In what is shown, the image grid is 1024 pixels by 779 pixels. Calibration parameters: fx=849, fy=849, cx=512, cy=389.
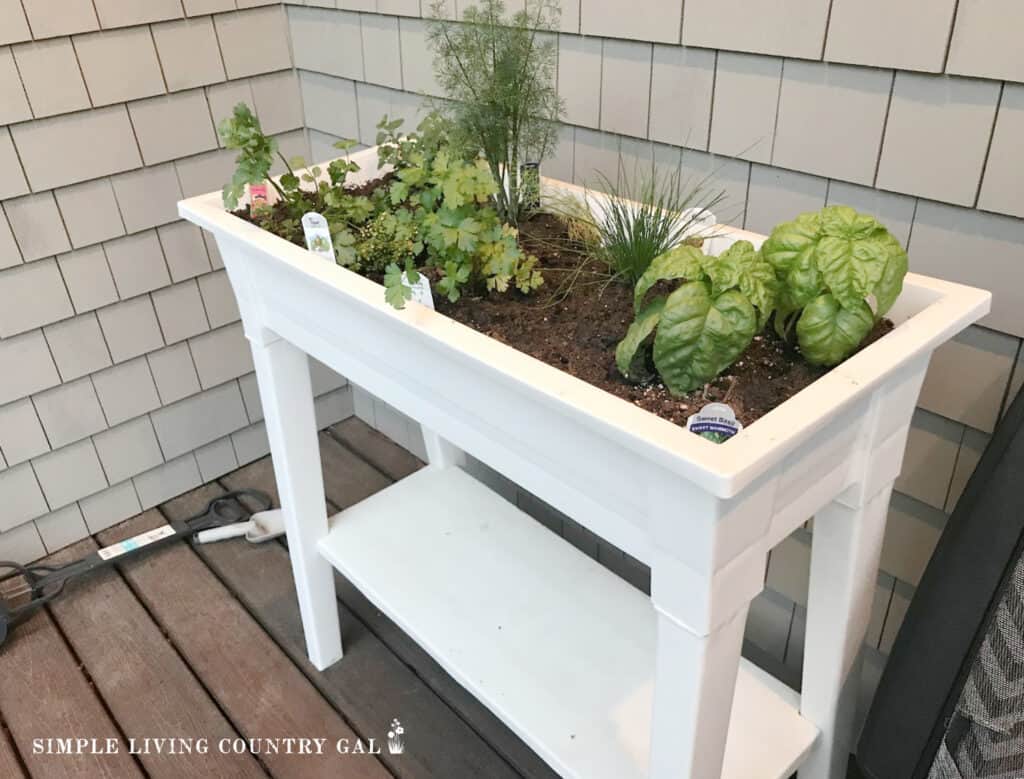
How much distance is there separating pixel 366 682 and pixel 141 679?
0.47 meters

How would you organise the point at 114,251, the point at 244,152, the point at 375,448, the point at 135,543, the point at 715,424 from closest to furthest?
the point at 715,424
the point at 244,152
the point at 114,251
the point at 135,543
the point at 375,448

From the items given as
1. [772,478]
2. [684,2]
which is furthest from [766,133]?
[772,478]

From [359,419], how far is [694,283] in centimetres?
183

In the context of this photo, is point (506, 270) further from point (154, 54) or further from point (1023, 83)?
point (154, 54)

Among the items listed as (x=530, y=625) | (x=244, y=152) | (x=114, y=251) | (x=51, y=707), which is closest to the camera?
(x=244, y=152)

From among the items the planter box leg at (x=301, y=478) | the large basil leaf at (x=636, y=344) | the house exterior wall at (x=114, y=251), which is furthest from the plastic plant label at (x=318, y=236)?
the house exterior wall at (x=114, y=251)

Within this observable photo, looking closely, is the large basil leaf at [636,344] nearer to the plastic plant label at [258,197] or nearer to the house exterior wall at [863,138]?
the house exterior wall at [863,138]

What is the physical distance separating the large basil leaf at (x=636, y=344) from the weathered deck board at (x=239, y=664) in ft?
3.35

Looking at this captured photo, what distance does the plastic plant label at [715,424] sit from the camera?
78 cm

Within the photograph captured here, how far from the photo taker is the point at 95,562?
196cm

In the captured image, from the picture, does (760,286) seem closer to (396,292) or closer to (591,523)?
(591,523)

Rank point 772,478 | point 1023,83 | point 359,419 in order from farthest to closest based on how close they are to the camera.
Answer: point 359,419
point 1023,83
point 772,478

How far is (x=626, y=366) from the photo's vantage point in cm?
90

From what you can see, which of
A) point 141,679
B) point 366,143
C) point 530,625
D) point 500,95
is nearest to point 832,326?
point 500,95
